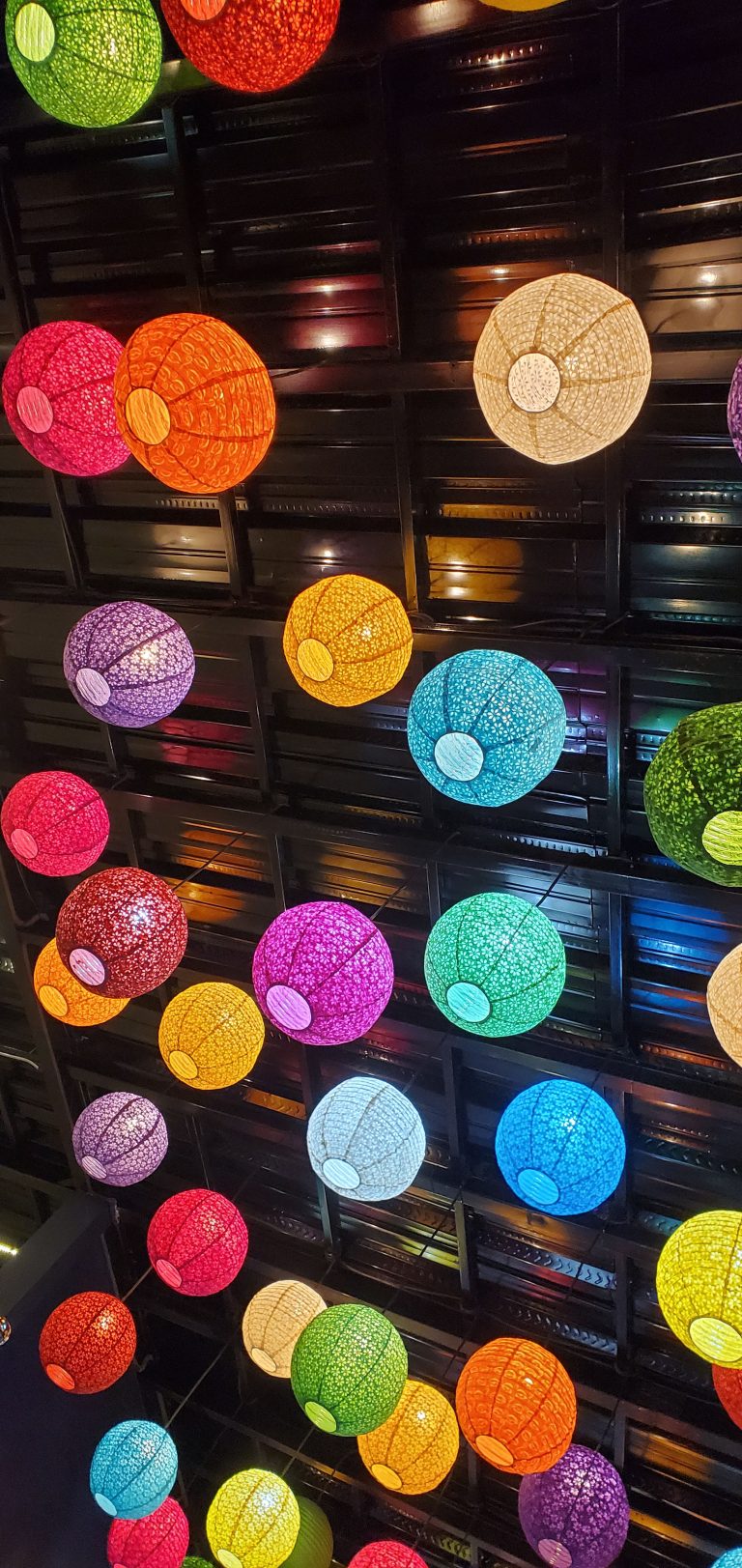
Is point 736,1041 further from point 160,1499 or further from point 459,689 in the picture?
point 160,1499

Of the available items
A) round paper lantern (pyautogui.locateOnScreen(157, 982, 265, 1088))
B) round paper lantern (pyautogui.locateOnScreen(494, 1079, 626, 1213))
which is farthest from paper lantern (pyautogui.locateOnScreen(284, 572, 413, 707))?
round paper lantern (pyautogui.locateOnScreen(494, 1079, 626, 1213))

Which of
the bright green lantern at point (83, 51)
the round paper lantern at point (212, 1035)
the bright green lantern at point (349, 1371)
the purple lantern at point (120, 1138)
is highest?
the bright green lantern at point (83, 51)

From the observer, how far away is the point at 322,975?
7.77 feet

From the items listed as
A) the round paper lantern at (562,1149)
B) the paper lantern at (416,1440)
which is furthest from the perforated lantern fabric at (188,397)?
the paper lantern at (416,1440)

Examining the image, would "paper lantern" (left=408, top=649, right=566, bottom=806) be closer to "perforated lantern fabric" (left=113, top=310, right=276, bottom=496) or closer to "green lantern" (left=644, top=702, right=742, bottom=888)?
"green lantern" (left=644, top=702, right=742, bottom=888)

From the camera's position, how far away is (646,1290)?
11.5 ft

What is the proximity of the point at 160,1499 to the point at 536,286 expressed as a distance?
4.03 m

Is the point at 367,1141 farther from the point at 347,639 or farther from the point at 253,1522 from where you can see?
the point at 253,1522

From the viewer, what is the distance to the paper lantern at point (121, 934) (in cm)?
266

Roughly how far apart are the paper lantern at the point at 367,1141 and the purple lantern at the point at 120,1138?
827 millimetres

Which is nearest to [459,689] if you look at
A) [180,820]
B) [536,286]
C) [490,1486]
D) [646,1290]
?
[536,286]

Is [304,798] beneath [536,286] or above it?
beneath

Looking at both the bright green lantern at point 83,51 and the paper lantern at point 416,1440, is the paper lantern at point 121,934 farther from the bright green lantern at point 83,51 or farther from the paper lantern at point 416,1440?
the bright green lantern at point 83,51

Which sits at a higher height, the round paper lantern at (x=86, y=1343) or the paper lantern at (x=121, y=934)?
the paper lantern at (x=121, y=934)
